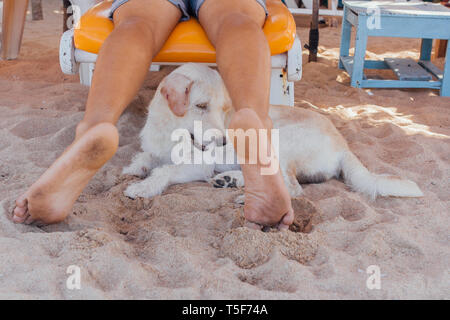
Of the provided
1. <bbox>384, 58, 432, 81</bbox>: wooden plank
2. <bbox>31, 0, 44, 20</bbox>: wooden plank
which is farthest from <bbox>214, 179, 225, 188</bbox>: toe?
<bbox>31, 0, 44, 20</bbox>: wooden plank

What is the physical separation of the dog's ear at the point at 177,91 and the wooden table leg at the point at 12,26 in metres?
2.87

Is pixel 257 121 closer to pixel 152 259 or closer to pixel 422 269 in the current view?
pixel 152 259

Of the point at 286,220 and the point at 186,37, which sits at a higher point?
the point at 186,37

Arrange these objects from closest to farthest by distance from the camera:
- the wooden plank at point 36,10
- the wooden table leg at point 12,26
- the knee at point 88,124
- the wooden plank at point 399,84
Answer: the knee at point 88,124, the wooden plank at point 399,84, the wooden table leg at point 12,26, the wooden plank at point 36,10

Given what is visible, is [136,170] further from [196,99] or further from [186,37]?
[186,37]

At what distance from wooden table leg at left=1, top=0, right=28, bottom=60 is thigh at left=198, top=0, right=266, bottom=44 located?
286 cm

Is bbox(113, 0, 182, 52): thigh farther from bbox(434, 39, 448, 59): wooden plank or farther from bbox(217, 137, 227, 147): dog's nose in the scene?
bbox(434, 39, 448, 59): wooden plank

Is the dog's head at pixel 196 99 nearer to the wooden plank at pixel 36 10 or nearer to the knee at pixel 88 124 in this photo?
the knee at pixel 88 124

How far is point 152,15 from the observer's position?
79.6 inches

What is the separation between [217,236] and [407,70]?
3204mm

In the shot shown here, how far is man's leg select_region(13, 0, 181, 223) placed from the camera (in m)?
1.48

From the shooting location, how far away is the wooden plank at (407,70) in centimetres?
407

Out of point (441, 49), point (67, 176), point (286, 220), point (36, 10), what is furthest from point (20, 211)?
point (36, 10)

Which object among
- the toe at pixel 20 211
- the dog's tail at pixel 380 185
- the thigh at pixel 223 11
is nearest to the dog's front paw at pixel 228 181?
the dog's tail at pixel 380 185
